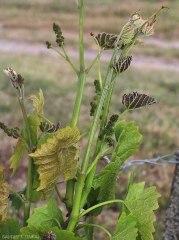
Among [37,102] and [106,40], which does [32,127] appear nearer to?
[37,102]

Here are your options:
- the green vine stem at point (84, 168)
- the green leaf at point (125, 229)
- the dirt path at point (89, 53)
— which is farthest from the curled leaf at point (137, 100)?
the dirt path at point (89, 53)

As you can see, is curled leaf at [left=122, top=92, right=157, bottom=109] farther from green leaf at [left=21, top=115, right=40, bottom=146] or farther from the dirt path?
the dirt path

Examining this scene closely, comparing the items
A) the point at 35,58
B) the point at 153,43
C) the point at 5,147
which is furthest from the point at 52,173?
the point at 153,43

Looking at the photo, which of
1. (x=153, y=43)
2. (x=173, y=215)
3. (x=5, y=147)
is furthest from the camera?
(x=153, y=43)

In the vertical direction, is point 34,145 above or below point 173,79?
above

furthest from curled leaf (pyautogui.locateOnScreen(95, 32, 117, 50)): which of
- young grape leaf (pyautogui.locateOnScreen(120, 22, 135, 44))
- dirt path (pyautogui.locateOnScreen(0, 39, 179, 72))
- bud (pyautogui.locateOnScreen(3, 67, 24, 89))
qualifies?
dirt path (pyautogui.locateOnScreen(0, 39, 179, 72))

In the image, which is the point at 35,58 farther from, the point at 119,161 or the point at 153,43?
the point at 119,161

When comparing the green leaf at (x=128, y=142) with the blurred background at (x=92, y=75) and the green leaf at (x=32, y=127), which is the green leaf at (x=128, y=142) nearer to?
the green leaf at (x=32, y=127)
